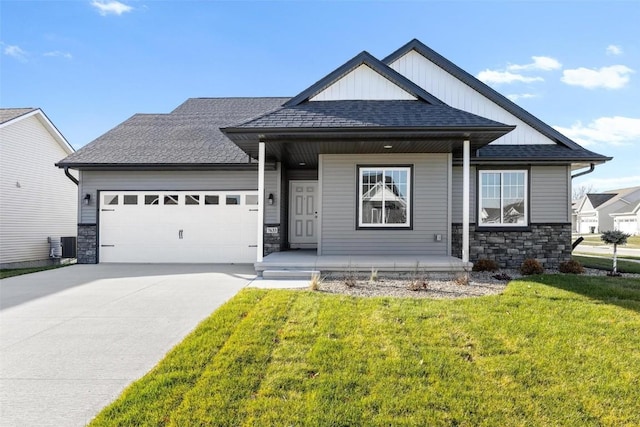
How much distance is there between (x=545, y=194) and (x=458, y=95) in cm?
352

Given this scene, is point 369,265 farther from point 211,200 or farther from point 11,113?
point 11,113

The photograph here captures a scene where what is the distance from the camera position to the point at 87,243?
422 inches

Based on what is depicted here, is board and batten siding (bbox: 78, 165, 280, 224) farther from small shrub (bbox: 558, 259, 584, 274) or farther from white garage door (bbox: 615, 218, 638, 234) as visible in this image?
white garage door (bbox: 615, 218, 638, 234)

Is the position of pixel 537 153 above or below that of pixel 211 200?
above

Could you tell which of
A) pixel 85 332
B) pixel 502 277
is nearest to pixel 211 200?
pixel 85 332

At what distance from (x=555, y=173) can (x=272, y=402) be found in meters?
9.89

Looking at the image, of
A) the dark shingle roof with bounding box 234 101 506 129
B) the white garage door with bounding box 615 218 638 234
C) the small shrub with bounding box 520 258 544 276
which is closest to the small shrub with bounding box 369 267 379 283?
the dark shingle roof with bounding box 234 101 506 129

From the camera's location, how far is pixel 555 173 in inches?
380

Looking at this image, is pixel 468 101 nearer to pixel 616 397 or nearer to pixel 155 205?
pixel 616 397

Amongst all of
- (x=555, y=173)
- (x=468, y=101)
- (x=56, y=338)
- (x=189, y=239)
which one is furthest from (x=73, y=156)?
(x=555, y=173)

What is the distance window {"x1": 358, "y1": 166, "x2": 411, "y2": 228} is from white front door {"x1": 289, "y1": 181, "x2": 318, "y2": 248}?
8.27ft

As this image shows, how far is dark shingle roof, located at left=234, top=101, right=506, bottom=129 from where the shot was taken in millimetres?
7371

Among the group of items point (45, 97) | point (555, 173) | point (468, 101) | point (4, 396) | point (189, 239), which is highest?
point (45, 97)

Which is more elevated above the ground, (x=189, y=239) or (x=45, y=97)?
(x=45, y=97)
